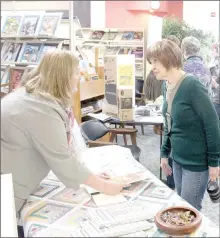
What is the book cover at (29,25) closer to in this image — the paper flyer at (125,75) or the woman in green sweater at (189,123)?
the paper flyer at (125,75)

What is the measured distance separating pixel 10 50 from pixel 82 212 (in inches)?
128

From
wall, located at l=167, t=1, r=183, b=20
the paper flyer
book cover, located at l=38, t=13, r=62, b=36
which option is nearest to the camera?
the paper flyer

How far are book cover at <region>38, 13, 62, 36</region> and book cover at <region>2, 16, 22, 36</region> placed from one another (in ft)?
1.08

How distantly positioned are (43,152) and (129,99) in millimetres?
2215

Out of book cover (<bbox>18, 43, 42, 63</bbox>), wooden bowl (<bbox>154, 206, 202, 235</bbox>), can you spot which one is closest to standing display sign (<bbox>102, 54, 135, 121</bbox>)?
book cover (<bbox>18, 43, 42, 63</bbox>)

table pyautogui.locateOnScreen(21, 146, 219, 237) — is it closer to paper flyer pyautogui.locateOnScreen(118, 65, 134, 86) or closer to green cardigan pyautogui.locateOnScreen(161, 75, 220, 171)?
green cardigan pyautogui.locateOnScreen(161, 75, 220, 171)

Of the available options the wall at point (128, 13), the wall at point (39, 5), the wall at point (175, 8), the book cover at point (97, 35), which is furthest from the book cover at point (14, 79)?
the wall at point (175, 8)

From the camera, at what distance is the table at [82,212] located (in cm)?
130

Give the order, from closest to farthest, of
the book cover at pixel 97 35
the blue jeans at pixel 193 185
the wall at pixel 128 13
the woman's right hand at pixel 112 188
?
the woman's right hand at pixel 112 188 < the blue jeans at pixel 193 185 < the book cover at pixel 97 35 < the wall at pixel 128 13

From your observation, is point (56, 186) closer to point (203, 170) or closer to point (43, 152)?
point (43, 152)

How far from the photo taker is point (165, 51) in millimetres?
1921

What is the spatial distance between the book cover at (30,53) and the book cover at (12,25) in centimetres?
21

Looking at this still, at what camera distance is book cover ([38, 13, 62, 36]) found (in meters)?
4.11

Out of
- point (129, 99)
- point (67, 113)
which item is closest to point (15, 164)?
point (67, 113)
